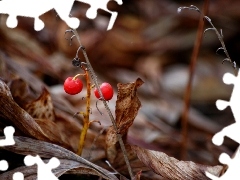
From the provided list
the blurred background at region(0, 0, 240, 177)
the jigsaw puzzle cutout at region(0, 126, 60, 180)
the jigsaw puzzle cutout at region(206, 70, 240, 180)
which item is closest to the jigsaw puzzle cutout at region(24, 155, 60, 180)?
the jigsaw puzzle cutout at region(0, 126, 60, 180)

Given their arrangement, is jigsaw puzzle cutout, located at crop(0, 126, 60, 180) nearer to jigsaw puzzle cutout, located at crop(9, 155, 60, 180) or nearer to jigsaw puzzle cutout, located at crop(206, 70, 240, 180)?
jigsaw puzzle cutout, located at crop(9, 155, 60, 180)

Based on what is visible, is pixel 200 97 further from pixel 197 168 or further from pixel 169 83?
pixel 197 168

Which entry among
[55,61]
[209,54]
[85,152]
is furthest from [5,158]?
[209,54]

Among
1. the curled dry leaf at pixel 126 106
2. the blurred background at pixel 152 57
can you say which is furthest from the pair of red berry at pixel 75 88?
the blurred background at pixel 152 57

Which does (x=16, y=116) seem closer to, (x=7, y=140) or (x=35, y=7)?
(x=7, y=140)

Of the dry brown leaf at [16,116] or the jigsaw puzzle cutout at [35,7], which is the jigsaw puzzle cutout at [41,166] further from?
the jigsaw puzzle cutout at [35,7]

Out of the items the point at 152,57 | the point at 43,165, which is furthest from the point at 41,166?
the point at 152,57
